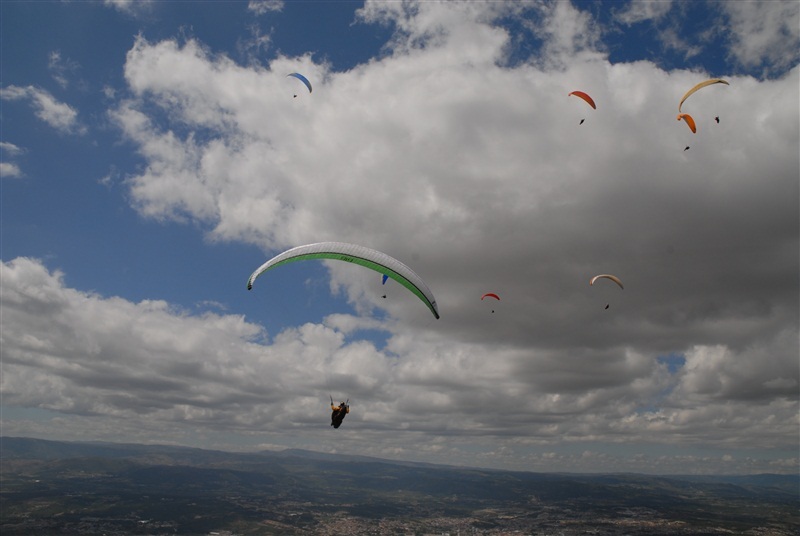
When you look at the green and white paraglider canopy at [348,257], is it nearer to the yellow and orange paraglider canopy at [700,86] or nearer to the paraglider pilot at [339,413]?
the paraglider pilot at [339,413]

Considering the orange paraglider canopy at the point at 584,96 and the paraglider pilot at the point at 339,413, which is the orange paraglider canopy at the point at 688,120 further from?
the paraglider pilot at the point at 339,413

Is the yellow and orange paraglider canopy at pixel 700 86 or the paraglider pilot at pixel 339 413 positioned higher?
the yellow and orange paraglider canopy at pixel 700 86

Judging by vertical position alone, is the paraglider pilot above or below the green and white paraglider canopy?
below

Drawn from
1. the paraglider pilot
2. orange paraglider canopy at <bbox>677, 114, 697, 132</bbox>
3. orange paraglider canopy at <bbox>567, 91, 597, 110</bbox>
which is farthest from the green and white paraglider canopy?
orange paraglider canopy at <bbox>677, 114, 697, 132</bbox>

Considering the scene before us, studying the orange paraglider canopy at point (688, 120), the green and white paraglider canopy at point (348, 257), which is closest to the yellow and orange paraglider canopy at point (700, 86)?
the orange paraglider canopy at point (688, 120)

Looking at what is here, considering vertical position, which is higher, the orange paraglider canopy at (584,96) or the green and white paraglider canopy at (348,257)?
the orange paraglider canopy at (584,96)

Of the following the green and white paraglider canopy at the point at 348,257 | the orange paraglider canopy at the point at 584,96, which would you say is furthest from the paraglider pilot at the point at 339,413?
the orange paraglider canopy at the point at 584,96

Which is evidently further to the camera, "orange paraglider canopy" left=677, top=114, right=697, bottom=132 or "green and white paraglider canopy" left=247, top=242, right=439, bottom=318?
"orange paraglider canopy" left=677, top=114, right=697, bottom=132

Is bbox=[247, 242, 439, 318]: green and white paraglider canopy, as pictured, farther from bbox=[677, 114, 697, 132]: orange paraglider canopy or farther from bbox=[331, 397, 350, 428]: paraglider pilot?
bbox=[677, 114, 697, 132]: orange paraglider canopy

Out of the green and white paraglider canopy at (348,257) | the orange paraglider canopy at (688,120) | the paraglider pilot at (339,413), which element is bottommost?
the paraglider pilot at (339,413)

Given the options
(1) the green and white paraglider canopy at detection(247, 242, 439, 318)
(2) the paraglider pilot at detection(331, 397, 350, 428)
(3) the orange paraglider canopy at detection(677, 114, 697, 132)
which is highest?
(3) the orange paraglider canopy at detection(677, 114, 697, 132)

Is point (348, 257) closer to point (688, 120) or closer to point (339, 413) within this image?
point (339, 413)

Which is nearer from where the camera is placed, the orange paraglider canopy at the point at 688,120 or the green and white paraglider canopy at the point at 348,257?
the green and white paraglider canopy at the point at 348,257
